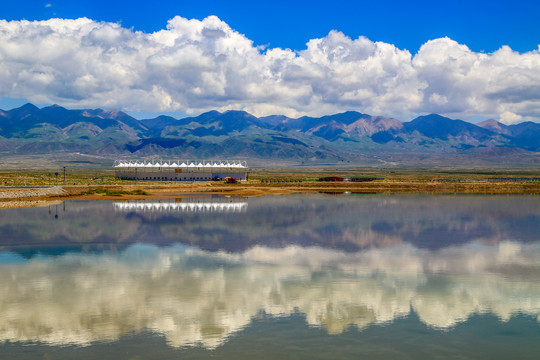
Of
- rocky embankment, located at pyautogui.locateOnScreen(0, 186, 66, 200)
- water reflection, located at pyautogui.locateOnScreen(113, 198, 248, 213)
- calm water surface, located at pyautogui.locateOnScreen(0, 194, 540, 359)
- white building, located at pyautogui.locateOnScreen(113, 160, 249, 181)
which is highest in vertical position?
white building, located at pyautogui.locateOnScreen(113, 160, 249, 181)

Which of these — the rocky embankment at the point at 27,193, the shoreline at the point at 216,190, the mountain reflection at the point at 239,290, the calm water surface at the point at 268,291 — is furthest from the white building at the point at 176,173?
the mountain reflection at the point at 239,290

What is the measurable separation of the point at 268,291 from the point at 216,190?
3571 inches

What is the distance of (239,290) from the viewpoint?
28.3 m

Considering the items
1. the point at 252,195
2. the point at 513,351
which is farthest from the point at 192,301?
the point at 252,195

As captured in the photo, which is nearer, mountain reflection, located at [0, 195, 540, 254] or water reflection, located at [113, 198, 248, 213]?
mountain reflection, located at [0, 195, 540, 254]

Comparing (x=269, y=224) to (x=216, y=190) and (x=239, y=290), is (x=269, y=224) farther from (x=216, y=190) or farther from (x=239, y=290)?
(x=216, y=190)

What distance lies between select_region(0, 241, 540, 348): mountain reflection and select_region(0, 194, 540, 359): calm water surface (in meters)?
0.11

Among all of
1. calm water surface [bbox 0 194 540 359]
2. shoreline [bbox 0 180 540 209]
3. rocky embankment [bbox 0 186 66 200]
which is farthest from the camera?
shoreline [bbox 0 180 540 209]

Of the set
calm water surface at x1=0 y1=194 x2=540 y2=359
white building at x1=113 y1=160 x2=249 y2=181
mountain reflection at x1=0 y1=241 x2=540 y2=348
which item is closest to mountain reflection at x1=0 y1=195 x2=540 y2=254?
calm water surface at x1=0 y1=194 x2=540 y2=359

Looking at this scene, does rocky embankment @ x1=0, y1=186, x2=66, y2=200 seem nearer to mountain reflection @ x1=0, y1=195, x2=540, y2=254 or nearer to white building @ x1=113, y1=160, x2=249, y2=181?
mountain reflection @ x1=0, y1=195, x2=540, y2=254

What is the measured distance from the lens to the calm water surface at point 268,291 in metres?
20.7

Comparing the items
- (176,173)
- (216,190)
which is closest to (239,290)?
(216,190)

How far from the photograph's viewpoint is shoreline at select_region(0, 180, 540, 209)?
88.4 m

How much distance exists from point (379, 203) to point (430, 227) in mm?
30637
